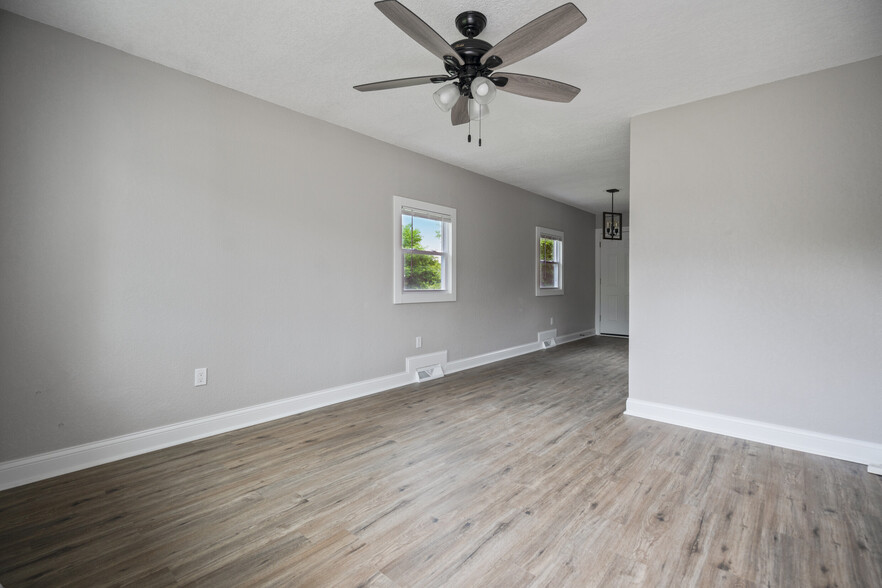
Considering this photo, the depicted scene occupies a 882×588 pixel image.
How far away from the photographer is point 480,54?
219cm

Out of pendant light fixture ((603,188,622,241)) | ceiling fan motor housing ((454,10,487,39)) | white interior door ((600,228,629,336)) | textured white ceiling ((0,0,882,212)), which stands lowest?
white interior door ((600,228,629,336))

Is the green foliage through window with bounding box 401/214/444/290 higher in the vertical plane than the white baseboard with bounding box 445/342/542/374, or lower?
higher

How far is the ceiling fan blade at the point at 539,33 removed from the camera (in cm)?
171

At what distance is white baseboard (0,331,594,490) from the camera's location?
7.48 feet

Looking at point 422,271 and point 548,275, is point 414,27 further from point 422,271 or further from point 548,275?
point 548,275

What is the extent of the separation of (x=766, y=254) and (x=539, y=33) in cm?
237

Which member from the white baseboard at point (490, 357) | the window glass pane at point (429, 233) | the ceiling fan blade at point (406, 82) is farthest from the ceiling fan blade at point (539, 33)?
the white baseboard at point (490, 357)

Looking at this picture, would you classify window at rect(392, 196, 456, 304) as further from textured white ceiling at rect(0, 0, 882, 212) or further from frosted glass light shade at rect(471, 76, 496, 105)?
frosted glass light shade at rect(471, 76, 496, 105)

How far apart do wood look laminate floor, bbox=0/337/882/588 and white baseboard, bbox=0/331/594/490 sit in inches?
3.5

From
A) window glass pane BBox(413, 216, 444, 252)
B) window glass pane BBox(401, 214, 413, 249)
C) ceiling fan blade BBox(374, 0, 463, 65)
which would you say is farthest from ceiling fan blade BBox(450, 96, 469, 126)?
window glass pane BBox(413, 216, 444, 252)

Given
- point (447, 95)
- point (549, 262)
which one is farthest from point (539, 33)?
point (549, 262)

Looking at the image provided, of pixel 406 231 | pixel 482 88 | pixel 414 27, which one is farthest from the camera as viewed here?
pixel 406 231

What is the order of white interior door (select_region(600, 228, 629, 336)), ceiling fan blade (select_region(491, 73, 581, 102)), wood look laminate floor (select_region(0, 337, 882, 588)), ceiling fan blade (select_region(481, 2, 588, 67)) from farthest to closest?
white interior door (select_region(600, 228, 629, 336))
ceiling fan blade (select_region(491, 73, 581, 102))
ceiling fan blade (select_region(481, 2, 588, 67))
wood look laminate floor (select_region(0, 337, 882, 588))

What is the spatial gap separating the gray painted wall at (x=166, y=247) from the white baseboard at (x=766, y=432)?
8.16 ft
